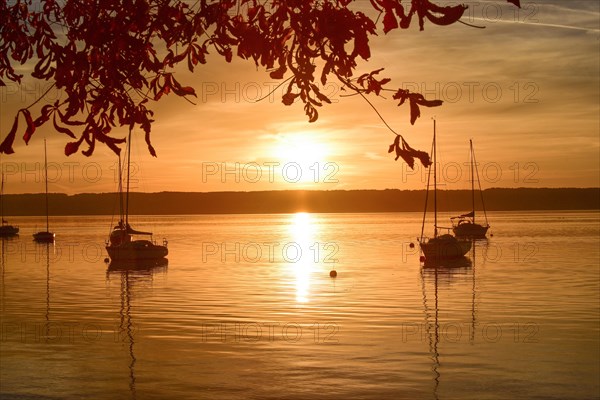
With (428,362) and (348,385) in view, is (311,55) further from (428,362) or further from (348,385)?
(428,362)

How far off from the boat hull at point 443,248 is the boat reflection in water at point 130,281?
3022 cm

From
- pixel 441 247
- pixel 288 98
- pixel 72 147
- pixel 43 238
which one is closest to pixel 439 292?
pixel 441 247

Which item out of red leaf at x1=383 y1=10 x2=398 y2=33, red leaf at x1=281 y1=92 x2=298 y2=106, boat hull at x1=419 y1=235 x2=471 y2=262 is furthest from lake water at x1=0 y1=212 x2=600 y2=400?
red leaf at x1=383 y1=10 x2=398 y2=33

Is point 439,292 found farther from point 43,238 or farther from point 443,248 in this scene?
point 43,238

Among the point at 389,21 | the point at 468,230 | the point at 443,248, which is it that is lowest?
the point at 443,248

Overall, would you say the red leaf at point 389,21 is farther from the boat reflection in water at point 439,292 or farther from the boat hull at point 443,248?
the boat hull at point 443,248

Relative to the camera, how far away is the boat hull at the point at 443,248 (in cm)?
8650

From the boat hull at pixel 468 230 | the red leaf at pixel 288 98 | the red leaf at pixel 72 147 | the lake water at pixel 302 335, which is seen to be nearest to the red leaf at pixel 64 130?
the red leaf at pixel 72 147

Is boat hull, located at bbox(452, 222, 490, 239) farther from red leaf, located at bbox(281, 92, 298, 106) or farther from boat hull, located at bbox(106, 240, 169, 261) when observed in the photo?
red leaf, located at bbox(281, 92, 298, 106)

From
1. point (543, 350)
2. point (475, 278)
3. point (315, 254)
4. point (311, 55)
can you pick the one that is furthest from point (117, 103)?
point (315, 254)

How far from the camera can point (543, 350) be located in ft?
113

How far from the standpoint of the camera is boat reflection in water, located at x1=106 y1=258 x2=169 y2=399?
34781mm

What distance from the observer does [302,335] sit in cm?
3997

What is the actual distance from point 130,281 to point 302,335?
38585 millimetres
